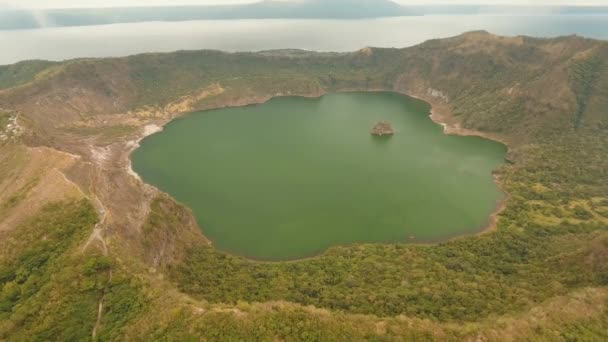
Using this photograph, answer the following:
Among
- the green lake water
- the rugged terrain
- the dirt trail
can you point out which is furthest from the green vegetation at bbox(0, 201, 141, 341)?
the green lake water

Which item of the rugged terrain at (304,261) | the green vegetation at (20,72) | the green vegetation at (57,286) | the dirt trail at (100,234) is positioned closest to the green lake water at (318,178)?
the rugged terrain at (304,261)

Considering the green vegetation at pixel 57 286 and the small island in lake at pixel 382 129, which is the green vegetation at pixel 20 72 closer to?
the green vegetation at pixel 57 286

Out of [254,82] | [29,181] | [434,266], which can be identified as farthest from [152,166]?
[254,82]

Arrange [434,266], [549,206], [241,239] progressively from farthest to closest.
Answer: [549,206], [241,239], [434,266]

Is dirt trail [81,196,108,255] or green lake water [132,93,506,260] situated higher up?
dirt trail [81,196,108,255]

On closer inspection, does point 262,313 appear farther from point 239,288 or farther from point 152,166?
point 152,166

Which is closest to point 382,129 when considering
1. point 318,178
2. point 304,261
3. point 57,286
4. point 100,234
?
point 318,178

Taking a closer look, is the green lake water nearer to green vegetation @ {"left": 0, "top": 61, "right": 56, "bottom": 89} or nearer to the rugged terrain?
the rugged terrain
